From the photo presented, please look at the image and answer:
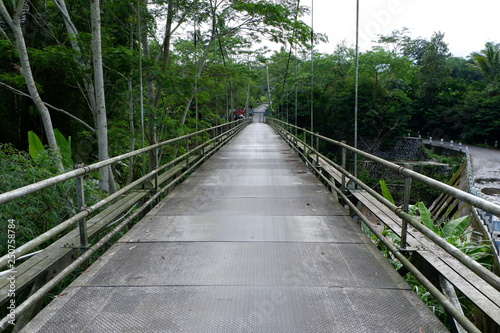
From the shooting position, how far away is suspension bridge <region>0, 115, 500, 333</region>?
2336 mm

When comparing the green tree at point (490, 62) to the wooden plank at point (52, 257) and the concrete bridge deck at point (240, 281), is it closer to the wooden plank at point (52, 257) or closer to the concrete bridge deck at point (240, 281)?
the concrete bridge deck at point (240, 281)

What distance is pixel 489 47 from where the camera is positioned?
127 ft

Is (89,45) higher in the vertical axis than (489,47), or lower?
lower

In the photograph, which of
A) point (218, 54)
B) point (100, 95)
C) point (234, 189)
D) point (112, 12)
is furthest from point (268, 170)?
point (218, 54)

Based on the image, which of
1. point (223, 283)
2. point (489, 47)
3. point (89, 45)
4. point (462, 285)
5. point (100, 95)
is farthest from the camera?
point (489, 47)

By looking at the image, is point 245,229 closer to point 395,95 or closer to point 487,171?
point 487,171

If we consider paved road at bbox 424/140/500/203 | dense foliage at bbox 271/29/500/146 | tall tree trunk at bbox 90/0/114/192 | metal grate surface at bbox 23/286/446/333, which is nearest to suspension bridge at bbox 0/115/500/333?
metal grate surface at bbox 23/286/446/333

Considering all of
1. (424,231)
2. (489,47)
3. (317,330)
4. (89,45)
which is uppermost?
(489,47)

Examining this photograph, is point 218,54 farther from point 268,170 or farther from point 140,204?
point 140,204

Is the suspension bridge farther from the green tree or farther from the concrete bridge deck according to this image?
the green tree

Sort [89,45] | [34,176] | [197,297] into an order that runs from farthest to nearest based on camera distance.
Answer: [89,45] < [34,176] < [197,297]

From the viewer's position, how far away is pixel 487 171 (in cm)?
2138

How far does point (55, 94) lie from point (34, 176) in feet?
29.3

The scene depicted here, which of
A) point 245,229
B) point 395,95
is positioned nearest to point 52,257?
point 245,229
